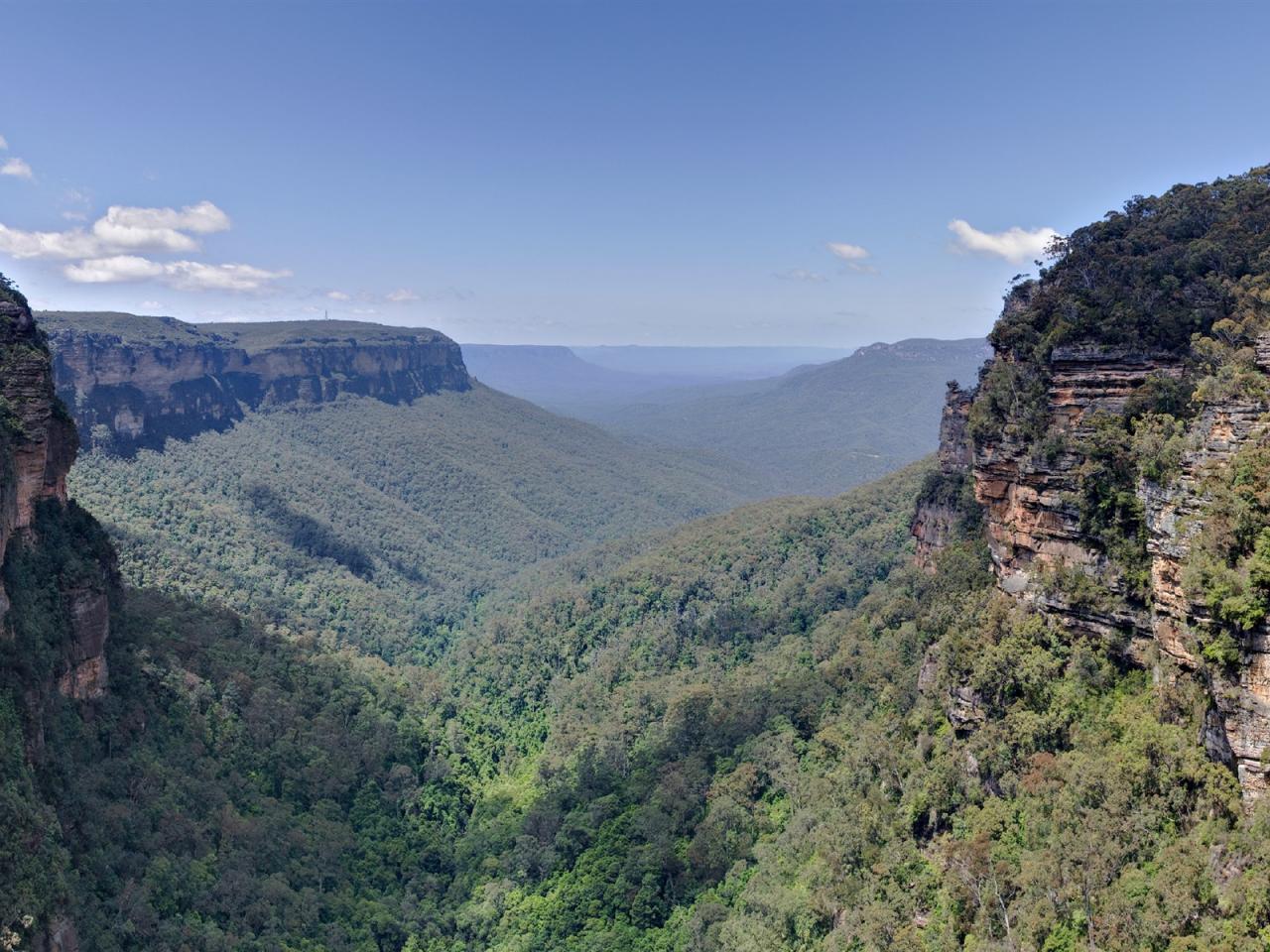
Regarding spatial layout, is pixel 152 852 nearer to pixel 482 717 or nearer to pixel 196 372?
pixel 482 717

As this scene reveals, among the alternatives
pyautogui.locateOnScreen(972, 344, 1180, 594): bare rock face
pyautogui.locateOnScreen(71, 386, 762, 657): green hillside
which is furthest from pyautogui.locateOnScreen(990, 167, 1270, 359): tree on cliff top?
pyautogui.locateOnScreen(71, 386, 762, 657): green hillside

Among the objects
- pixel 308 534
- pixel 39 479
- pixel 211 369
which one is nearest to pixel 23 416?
pixel 39 479

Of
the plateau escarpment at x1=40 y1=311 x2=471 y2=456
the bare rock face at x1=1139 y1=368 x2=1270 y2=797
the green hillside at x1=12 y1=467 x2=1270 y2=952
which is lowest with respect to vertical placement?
the green hillside at x1=12 y1=467 x2=1270 y2=952

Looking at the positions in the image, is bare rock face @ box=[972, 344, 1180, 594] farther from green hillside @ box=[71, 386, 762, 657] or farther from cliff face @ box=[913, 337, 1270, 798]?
green hillside @ box=[71, 386, 762, 657]

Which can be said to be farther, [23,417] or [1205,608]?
[23,417]

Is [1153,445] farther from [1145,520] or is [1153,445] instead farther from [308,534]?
[308,534]

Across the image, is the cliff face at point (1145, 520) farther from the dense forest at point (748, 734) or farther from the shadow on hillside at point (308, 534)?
the shadow on hillside at point (308, 534)
